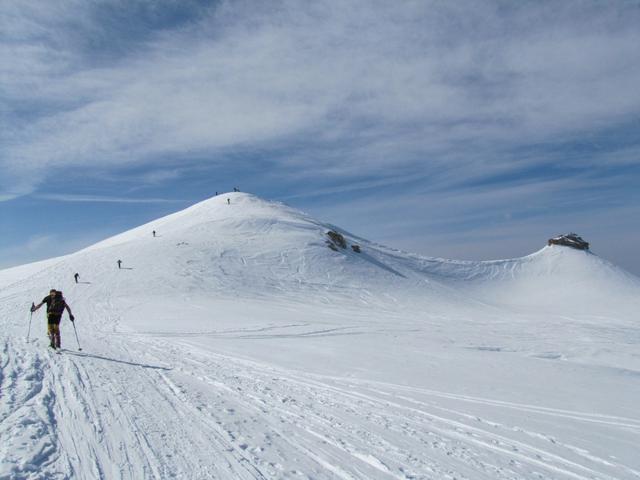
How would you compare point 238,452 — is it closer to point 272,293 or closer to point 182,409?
point 182,409

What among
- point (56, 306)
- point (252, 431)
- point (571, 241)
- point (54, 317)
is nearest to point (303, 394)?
point (252, 431)

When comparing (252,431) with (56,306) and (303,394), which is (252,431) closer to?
(303,394)

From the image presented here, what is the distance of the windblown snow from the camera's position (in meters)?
5.87

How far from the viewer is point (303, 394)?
30.5 feet

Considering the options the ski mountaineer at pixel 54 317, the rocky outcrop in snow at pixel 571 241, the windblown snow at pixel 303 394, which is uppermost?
the rocky outcrop in snow at pixel 571 241

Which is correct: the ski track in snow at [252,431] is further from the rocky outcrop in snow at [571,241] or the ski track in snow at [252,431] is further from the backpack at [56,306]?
the rocky outcrop in snow at [571,241]

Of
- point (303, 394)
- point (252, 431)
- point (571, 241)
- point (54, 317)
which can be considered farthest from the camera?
point (571, 241)

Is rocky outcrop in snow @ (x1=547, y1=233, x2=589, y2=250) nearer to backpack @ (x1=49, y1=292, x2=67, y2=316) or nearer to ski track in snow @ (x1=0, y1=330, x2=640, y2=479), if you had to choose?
ski track in snow @ (x1=0, y1=330, x2=640, y2=479)

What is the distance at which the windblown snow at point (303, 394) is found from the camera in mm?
5867

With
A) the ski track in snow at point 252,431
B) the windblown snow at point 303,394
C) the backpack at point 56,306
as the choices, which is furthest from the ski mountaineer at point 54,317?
the ski track in snow at point 252,431

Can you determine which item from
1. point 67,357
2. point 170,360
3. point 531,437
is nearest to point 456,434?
point 531,437

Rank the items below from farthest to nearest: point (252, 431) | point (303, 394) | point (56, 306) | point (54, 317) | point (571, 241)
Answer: point (571, 241) → point (56, 306) → point (54, 317) → point (303, 394) → point (252, 431)

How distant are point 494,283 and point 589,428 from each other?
52.5 meters

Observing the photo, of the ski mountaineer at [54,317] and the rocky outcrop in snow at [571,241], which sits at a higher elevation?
the rocky outcrop in snow at [571,241]
